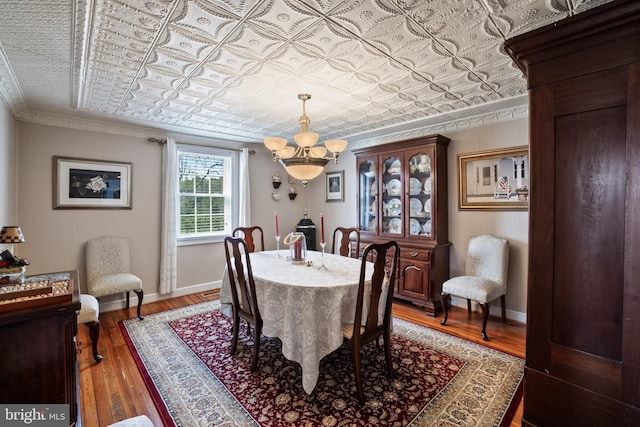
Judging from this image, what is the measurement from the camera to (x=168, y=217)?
400 centimetres

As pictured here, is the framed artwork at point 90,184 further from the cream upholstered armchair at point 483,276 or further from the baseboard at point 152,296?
the cream upholstered armchair at point 483,276

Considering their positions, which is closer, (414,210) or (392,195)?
(414,210)

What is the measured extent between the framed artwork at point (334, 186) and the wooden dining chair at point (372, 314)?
287 cm

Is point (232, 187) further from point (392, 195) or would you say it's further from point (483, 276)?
point (483, 276)

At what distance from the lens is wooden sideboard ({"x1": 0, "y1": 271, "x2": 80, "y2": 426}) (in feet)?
4.41

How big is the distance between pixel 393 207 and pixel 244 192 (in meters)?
2.31

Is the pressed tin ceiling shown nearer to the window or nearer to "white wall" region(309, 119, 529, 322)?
"white wall" region(309, 119, 529, 322)

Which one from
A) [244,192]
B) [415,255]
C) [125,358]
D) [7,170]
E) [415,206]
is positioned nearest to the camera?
[125,358]

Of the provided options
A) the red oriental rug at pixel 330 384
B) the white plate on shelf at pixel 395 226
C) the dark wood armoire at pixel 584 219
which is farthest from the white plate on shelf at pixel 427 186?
the dark wood armoire at pixel 584 219

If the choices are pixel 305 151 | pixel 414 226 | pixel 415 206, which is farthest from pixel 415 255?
pixel 305 151

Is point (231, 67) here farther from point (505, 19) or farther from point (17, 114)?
point (17, 114)

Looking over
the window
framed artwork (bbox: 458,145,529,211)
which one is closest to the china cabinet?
framed artwork (bbox: 458,145,529,211)

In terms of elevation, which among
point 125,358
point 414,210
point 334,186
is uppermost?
point 334,186

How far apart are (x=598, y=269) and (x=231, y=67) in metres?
2.57
